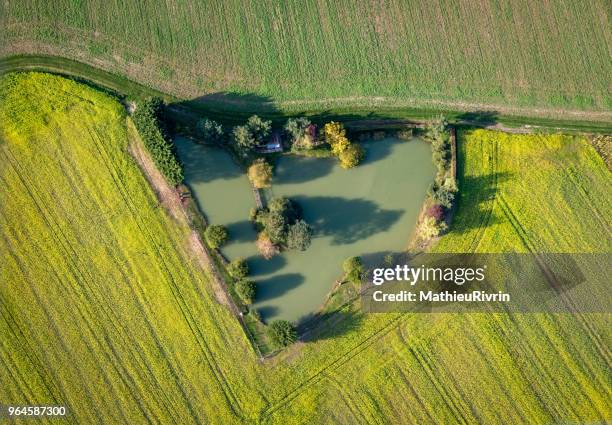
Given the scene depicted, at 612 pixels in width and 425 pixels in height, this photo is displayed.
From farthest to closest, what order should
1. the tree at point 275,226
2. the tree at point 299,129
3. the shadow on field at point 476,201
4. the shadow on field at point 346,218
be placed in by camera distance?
the shadow on field at point 476,201 < the shadow on field at point 346,218 < the tree at point 299,129 < the tree at point 275,226

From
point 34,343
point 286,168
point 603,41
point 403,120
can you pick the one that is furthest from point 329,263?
point 603,41

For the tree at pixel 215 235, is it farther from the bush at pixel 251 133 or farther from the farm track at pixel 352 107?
the farm track at pixel 352 107

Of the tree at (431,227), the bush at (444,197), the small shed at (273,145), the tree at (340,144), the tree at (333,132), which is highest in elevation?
the small shed at (273,145)

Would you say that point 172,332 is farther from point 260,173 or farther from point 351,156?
point 351,156

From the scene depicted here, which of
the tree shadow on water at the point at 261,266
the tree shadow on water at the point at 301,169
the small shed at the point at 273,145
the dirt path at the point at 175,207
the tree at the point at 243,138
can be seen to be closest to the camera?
the tree at the point at 243,138

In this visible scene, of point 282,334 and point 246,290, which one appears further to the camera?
point 246,290

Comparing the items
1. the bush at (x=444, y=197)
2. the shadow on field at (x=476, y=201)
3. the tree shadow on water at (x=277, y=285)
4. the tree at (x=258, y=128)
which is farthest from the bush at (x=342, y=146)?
the tree shadow on water at (x=277, y=285)

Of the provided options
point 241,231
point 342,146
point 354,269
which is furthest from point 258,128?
point 354,269
